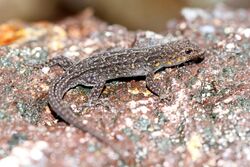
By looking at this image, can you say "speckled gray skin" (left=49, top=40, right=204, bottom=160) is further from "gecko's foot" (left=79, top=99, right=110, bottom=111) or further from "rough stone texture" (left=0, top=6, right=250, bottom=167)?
"rough stone texture" (left=0, top=6, right=250, bottom=167)

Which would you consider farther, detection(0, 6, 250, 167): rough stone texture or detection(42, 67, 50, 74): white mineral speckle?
detection(42, 67, 50, 74): white mineral speckle

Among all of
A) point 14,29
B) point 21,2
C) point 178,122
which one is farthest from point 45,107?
A: point 21,2

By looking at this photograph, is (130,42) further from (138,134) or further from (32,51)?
(138,134)

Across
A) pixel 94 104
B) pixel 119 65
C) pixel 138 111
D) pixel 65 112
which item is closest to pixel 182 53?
pixel 119 65

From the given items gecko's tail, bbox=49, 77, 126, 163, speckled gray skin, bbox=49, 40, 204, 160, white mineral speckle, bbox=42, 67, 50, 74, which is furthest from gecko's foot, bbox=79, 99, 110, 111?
white mineral speckle, bbox=42, 67, 50, 74

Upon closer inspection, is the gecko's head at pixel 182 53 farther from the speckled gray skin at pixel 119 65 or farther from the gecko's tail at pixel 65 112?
the gecko's tail at pixel 65 112

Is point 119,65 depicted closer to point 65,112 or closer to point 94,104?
point 94,104

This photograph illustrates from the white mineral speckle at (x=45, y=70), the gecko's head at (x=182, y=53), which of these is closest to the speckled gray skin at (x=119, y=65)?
the gecko's head at (x=182, y=53)
